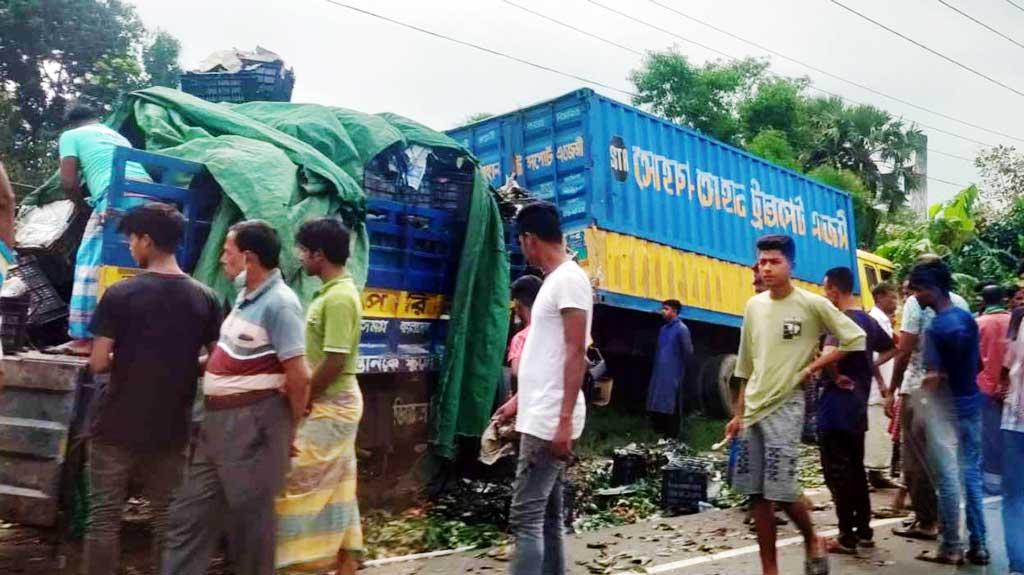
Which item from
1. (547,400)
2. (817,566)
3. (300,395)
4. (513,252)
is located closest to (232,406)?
(300,395)

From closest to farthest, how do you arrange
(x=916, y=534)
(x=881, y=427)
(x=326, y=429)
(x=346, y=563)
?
(x=326, y=429) → (x=346, y=563) → (x=916, y=534) → (x=881, y=427)

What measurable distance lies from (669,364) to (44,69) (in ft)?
58.9

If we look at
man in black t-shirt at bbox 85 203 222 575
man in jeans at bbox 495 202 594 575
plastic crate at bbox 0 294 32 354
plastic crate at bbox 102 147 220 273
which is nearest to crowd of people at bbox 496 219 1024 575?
man in jeans at bbox 495 202 594 575

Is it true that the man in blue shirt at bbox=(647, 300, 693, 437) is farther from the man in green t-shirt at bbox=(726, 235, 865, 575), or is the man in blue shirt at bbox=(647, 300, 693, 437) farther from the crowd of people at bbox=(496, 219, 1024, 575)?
the man in green t-shirt at bbox=(726, 235, 865, 575)

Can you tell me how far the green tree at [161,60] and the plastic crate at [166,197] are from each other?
63.5 ft

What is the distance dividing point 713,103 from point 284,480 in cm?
3109

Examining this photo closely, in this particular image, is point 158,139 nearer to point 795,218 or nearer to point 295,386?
point 295,386

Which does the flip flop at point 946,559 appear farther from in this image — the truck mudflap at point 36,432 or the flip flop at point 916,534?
the truck mudflap at point 36,432

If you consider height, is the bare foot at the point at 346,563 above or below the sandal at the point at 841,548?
above

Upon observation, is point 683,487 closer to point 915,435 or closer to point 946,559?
point 915,435

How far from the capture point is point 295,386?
332 centimetres

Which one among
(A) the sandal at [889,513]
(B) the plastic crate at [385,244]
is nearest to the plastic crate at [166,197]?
(B) the plastic crate at [385,244]

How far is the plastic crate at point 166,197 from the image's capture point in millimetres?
4418

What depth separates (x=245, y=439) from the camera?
10.7 ft
